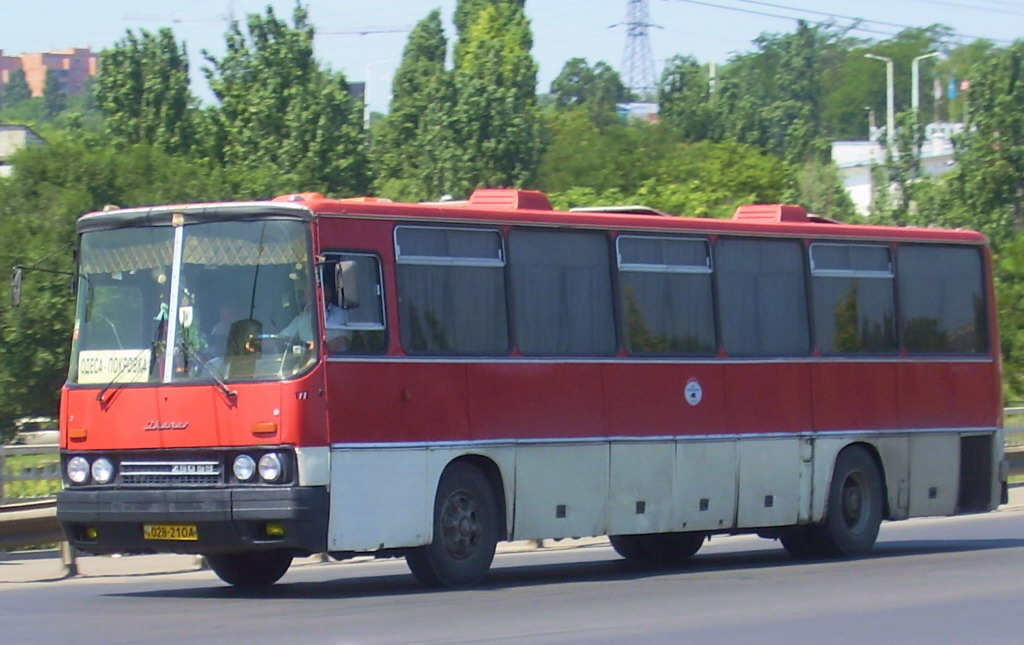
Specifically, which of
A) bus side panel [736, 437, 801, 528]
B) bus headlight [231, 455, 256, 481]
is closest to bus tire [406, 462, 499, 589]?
bus headlight [231, 455, 256, 481]

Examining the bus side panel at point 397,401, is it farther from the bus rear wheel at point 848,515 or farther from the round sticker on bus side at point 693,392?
the bus rear wheel at point 848,515

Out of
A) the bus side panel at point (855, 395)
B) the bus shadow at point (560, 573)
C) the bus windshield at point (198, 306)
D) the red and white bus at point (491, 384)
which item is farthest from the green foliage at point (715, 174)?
the bus windshield at point (198, 306)

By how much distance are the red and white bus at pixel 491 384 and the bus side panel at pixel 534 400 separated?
2cm

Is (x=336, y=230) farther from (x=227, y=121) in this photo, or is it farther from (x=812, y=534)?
(x=227, y=121)

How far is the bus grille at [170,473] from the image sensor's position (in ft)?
46.3

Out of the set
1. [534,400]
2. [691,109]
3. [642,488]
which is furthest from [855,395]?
[691,109]

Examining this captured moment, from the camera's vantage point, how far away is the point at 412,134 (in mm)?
78625

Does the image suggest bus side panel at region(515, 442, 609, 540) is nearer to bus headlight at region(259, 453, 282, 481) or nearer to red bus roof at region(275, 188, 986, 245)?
red bus roof at region(275, 188, 986, 245)

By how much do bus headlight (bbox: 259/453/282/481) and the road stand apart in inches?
37.2

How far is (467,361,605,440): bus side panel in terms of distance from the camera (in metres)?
15.5

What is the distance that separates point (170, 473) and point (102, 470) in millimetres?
643

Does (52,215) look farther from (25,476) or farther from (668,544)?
(668,544)

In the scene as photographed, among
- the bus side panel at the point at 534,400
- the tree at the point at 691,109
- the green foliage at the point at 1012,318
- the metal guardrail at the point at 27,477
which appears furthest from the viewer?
the tree at the point at 691,109

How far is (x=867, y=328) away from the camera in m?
19.3
